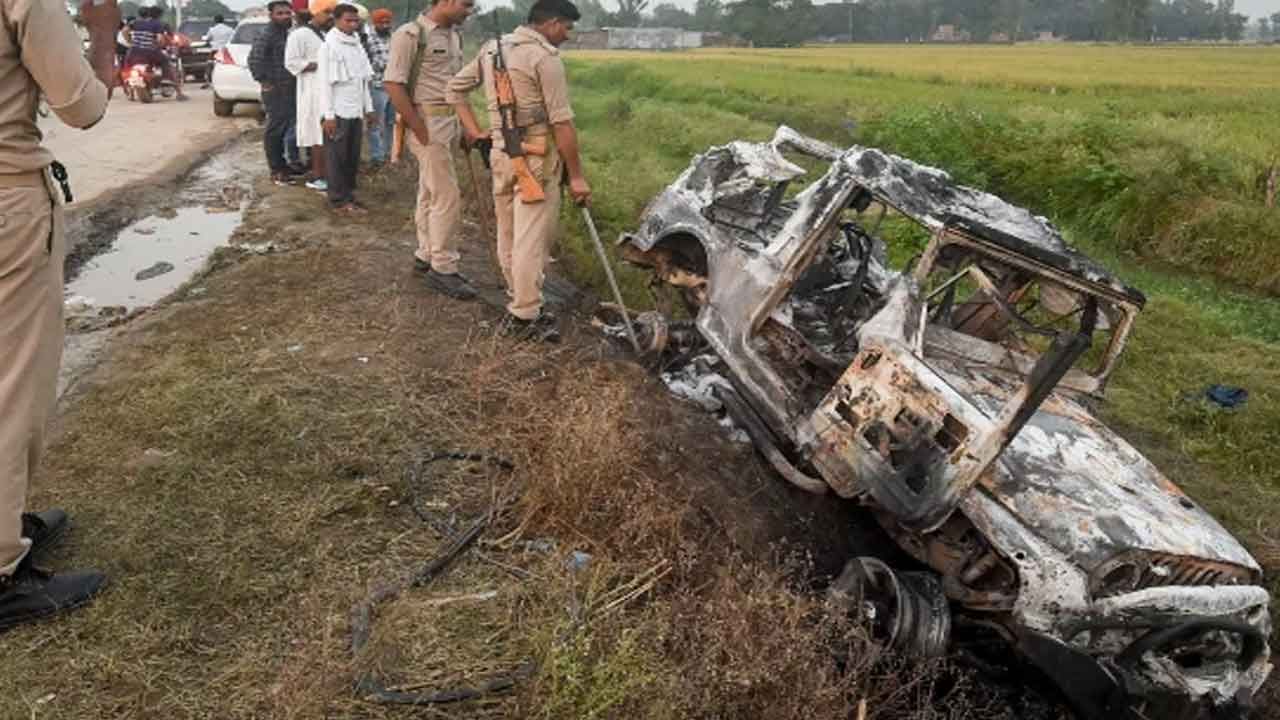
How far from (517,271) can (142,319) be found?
101 inches

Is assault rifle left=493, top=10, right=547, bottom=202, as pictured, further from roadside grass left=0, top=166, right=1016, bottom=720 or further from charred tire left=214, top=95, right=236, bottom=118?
charred tire left=214, top=95, right=236, bottom=118

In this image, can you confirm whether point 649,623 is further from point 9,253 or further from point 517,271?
point 517,271

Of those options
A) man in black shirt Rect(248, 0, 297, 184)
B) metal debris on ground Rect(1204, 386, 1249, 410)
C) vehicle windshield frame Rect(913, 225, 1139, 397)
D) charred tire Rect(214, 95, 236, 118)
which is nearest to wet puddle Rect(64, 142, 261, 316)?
man in black shirt Rect(248, 0, 297, 184)

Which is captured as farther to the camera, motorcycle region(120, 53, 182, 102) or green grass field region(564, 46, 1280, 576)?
motorcycle region(120, 53, 182, 102)

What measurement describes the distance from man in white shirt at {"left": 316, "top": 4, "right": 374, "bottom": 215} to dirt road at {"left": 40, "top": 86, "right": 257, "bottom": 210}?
2.56 metres

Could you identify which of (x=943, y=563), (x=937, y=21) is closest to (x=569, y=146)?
(x=943, y=563)

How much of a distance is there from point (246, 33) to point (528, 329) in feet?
39.3

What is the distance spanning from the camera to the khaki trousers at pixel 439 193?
6801 millimetres

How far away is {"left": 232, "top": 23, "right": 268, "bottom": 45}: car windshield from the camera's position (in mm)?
15242

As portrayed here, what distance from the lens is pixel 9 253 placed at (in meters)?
2.96

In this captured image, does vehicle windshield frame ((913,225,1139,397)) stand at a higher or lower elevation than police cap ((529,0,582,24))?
lower

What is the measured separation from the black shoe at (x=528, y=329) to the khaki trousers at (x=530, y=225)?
5 centimetres

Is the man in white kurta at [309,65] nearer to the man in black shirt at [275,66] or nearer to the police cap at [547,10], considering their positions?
the man in black shirt at [275,66]

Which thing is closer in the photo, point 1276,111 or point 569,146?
point 569,146
